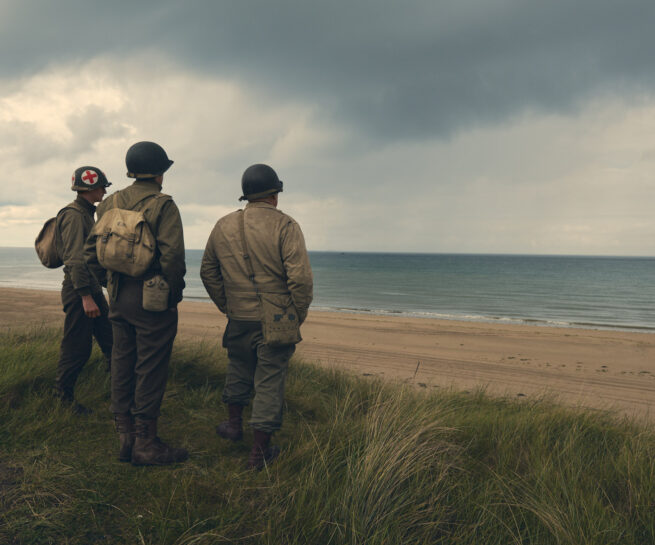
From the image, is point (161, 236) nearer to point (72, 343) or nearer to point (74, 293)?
point (74, 293)

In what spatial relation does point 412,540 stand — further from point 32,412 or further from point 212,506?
point 32,412

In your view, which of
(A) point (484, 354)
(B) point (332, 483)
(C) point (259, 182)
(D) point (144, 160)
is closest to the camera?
(B) point (332, 483)

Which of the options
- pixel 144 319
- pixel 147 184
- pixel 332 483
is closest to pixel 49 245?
pixel 147 184

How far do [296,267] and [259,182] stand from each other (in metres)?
0.78

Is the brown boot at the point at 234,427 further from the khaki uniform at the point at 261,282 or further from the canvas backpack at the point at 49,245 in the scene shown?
the canvas backpack at the point at 49,245

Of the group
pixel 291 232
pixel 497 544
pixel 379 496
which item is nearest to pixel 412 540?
pixel 379 496

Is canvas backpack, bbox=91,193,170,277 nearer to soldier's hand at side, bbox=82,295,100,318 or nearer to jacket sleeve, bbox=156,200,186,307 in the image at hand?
jacket sleeve, bbox=156,200,186,307

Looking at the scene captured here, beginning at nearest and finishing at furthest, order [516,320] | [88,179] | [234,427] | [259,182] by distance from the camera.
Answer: [259,182], [234,427], [88,179], [516,320]

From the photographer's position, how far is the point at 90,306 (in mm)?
3725

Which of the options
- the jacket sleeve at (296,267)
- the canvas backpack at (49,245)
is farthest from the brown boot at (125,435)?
the canvas backpack at (49,245)

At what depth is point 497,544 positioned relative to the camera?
229cm

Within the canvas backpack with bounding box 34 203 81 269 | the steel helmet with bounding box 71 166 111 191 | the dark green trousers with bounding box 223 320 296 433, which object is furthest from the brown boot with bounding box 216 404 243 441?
the steel helmet with bounding box 71 166 111 191

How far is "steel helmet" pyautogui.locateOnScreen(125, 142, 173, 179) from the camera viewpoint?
3.18 meters

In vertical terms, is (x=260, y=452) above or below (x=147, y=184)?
below
